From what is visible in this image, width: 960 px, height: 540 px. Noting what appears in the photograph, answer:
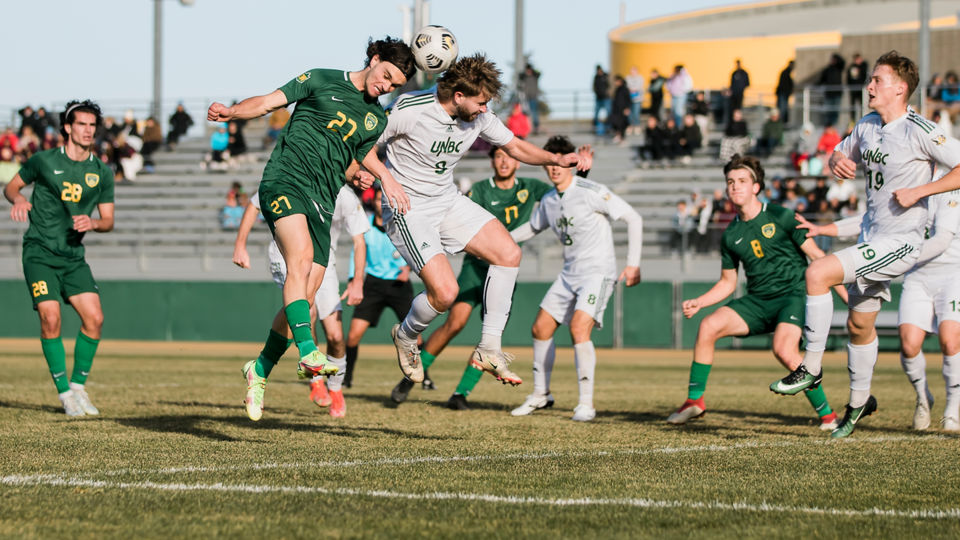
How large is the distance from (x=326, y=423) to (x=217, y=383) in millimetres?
4599

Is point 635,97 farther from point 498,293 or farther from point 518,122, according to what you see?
point 498,293

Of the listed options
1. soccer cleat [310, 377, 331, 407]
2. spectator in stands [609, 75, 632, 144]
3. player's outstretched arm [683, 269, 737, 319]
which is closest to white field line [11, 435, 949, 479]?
player's outstretched arm [683, 269, 737, 319]

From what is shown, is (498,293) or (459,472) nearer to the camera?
(459,472)

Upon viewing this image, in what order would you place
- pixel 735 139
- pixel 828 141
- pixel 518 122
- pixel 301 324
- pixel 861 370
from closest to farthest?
1. pixel 301 324
2. pixel 861 370
3. pixel 828 141
4. pixel 735 139
5. pixel 518 122

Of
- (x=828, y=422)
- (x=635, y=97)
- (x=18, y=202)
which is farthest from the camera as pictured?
(x=635, y=97)

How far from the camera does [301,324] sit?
6.09 m

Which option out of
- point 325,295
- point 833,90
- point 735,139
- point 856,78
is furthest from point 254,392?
point 833,90

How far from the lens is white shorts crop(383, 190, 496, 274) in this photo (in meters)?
7.35

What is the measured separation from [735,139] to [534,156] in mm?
18288

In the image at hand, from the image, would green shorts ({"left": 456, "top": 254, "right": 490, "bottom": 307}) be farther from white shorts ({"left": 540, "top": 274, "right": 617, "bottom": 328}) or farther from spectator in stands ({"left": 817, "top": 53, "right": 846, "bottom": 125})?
spectator in stands ({"left": 817, "top": 53, "right": 846, "bottom": 125})

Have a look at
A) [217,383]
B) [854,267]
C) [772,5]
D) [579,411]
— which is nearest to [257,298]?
[217,383]

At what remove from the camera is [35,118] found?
30.9 m

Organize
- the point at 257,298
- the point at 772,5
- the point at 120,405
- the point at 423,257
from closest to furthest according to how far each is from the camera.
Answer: the point at 423,257 → the point at 120,405 → the point at 257,298 → the point at 772,5

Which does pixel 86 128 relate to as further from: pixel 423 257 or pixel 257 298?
pixel 257 298
